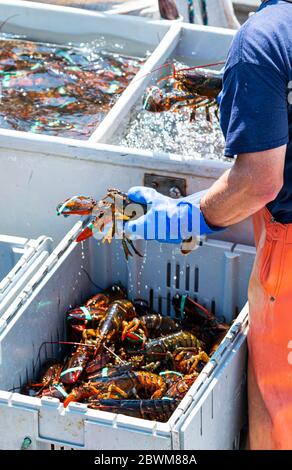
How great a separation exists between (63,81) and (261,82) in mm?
2618

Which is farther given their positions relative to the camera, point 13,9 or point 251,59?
point 13,9

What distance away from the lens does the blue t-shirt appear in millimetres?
2656

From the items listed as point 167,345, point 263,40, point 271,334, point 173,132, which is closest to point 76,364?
point 167,345

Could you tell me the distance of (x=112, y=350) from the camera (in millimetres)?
3781

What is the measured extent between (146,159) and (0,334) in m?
1.01

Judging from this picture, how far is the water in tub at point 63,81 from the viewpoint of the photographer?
4.62 m

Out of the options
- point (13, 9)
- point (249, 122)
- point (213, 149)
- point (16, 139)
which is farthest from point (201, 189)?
point (13, 9)

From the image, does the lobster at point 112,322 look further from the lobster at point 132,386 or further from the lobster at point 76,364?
the lobster at point 132,386

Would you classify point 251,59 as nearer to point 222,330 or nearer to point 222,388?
point 222,388

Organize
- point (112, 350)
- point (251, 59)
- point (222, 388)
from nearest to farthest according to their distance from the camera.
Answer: point (251, 59)
point (222, 388)
point (112, 350)

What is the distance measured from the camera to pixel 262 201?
2857 mm

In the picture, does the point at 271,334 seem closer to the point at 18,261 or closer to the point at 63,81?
the point at 18,261

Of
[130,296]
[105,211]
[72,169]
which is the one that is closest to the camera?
[105,211]

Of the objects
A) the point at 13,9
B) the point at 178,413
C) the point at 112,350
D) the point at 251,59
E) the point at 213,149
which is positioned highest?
the point at 251,59
